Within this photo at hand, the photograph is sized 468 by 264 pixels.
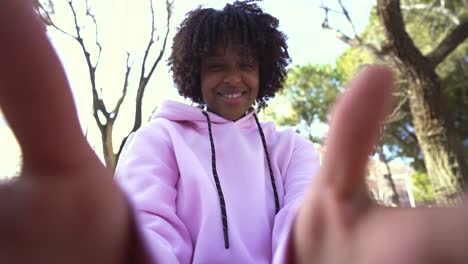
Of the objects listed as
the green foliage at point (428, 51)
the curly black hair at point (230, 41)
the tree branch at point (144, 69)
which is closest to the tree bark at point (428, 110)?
the tree branch at point (144, 69)

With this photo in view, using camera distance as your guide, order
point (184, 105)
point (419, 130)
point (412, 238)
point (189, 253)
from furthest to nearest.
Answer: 1. point (419, 130)
2. point (184, 105)
3. point (189, 253)
4. point (412, 238)

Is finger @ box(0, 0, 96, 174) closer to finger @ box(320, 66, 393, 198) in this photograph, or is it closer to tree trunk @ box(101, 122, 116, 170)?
finger @ box(320, 66, 393, 198)

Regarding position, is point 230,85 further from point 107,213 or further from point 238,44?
point 107,213

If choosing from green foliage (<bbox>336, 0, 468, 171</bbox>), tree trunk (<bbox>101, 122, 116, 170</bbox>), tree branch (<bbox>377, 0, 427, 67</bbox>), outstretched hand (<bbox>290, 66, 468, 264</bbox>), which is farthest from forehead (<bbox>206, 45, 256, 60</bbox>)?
green foliage (<bbox>336, 0, 468, 171</bbox>)

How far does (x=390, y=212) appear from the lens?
0.83ft

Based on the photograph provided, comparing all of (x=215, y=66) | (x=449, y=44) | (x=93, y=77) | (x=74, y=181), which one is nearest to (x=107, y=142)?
(x=93, y=77)

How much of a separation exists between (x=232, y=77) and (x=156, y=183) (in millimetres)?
265

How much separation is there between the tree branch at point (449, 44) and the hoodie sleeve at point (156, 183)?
1997mm

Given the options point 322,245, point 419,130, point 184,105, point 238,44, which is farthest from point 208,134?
point 419,130

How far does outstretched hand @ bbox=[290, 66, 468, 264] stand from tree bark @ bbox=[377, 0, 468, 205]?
1.95m

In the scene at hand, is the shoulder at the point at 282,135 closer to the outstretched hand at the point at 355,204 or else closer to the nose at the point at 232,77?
the nose at the point at 232,77

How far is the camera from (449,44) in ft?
7.91

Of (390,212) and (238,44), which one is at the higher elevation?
(238,44)

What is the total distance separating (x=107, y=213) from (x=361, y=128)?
6.1 inches
